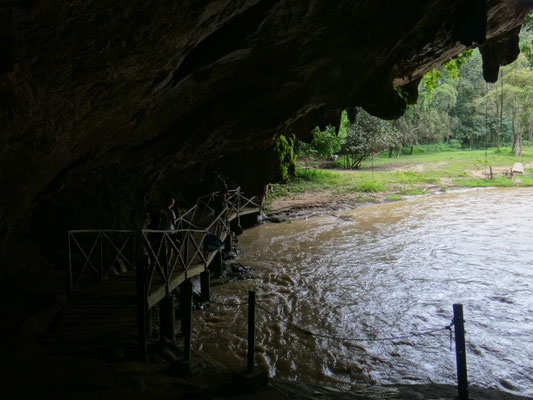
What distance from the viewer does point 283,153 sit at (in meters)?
18.8

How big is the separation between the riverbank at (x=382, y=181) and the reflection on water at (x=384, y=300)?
5.06 metres

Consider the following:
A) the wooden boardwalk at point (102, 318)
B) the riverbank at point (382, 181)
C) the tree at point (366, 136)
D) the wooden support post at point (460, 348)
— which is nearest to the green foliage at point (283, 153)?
the riverbank at point (382, 181)

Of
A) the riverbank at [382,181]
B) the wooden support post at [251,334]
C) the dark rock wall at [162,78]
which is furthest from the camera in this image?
the riverbank at [382,181]

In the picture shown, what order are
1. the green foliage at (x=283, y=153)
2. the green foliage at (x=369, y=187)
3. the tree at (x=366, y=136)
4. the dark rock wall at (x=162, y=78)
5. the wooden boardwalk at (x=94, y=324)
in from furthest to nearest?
1. the tree at (x=366, y=136)
2. the green foliage at (x=369, y=187)
3. the green foliage at (x=283, y=153)
4. the wooden boardwalk at (x=94, y=324)
5. the dark rock wall at (x=162, y=78)

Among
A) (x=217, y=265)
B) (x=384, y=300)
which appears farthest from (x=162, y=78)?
(x=384, y=300)

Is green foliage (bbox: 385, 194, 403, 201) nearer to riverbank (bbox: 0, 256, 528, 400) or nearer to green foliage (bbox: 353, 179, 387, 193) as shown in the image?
green foliage (bbox: 353, 179, 387, 193)

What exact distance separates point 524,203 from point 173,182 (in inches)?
901

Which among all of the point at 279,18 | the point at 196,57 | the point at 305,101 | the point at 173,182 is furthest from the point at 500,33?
the point at 173,182

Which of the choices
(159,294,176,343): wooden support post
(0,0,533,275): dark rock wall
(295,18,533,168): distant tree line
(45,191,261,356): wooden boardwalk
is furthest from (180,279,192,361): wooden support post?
(295,18,533,168): distant tree line

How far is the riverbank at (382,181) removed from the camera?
23.6 m

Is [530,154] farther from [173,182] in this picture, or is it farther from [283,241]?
[173,182]

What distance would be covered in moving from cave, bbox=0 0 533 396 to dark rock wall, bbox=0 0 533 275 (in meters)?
0.03

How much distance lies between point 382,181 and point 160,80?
26.8 m

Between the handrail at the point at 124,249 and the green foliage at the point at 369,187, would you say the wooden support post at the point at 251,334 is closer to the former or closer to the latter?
the handrail at the point at 124,249
